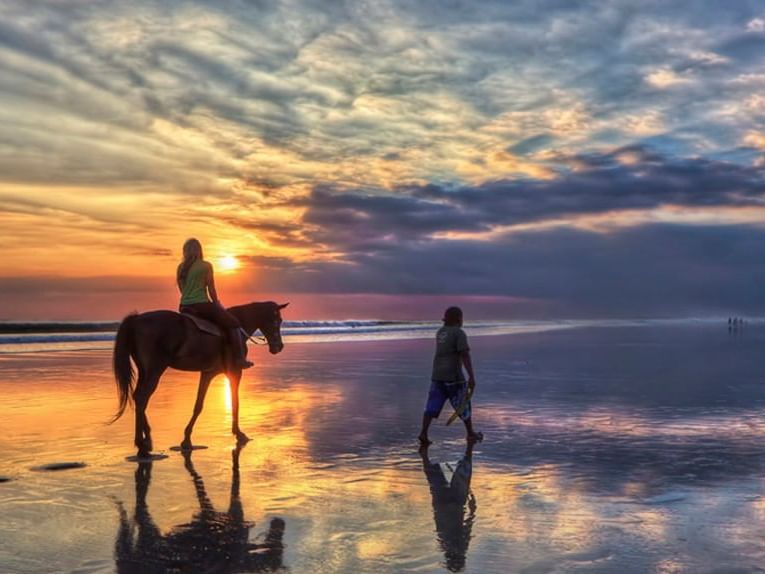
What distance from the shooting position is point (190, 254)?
441 inches

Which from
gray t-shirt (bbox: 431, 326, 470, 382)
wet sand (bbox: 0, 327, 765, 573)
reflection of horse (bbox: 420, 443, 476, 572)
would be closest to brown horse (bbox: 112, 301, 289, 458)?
wet sand (bbox: 0, 327, 765, 573)

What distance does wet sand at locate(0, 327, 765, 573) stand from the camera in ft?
19.0

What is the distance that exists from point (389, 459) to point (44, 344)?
113ft

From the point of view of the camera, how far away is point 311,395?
54.7 feet

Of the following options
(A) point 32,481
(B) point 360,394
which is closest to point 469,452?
(A) point 32,481

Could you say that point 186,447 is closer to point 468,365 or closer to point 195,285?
point 195,285

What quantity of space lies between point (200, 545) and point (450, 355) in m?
5.93

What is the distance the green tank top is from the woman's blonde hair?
7 centimetres

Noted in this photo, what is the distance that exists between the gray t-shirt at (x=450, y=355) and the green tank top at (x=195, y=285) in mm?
3707

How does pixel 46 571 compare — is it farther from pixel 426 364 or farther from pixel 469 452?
pixel 426 364

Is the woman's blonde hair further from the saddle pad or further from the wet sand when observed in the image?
the wet sand

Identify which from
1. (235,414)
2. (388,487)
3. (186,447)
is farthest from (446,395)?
(186,447)

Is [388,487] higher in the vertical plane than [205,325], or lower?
lower

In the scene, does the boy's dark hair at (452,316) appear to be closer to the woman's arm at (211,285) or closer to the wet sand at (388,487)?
the wet sand at (388,487)
